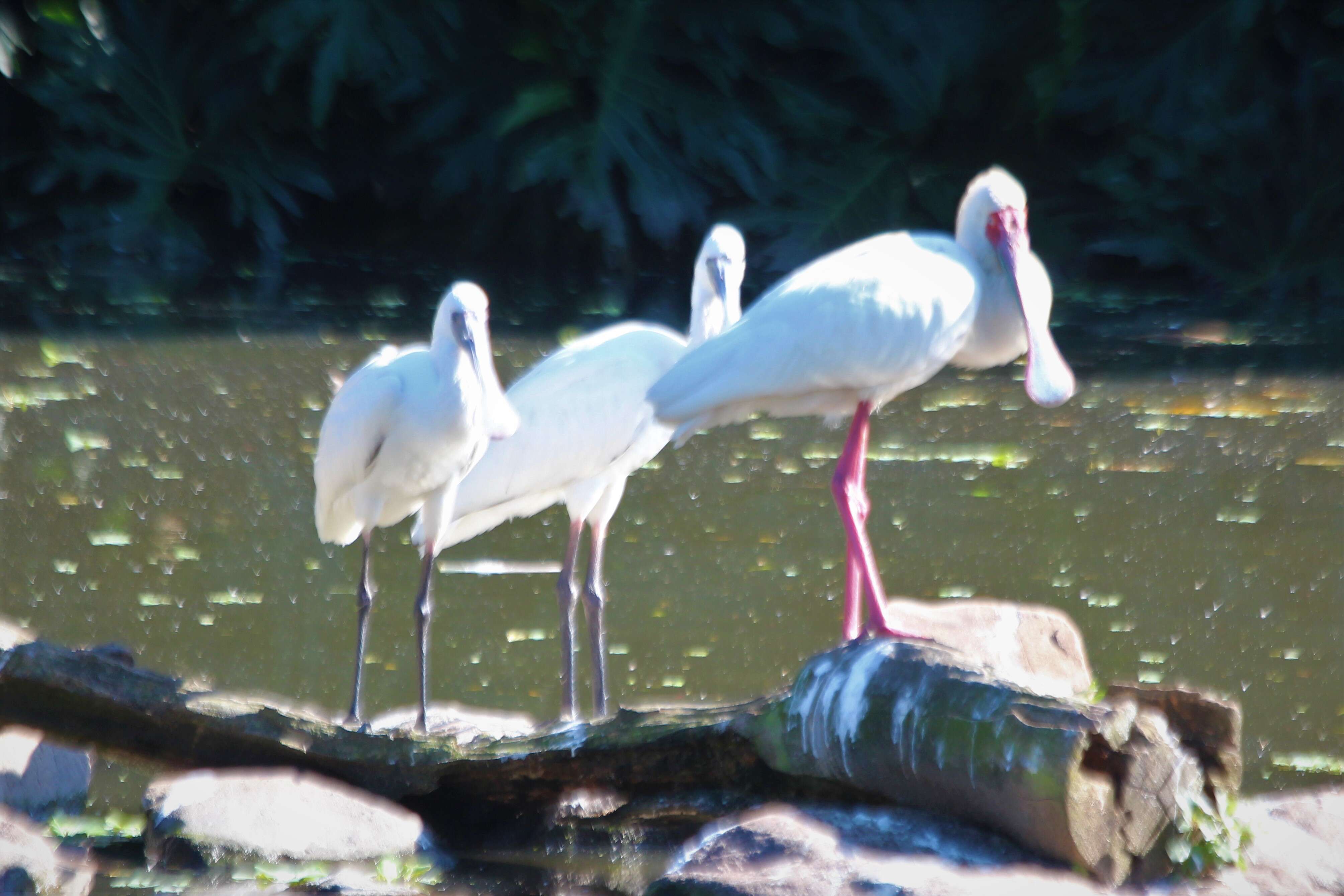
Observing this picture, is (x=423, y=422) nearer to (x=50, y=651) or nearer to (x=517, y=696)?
(x=517, y=696)

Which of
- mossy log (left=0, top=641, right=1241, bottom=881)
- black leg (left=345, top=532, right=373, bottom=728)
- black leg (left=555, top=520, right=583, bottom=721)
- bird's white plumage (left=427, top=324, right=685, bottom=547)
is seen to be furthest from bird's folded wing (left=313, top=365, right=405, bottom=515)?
mossy log (left=0, top=641, right=1241, bottom=881)

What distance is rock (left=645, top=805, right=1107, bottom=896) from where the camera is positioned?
8.80 feet

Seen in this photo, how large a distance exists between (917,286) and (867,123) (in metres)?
9.18

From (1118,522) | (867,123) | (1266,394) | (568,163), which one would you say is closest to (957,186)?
(867,123)

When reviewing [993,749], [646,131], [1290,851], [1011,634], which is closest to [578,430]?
[1011,634]

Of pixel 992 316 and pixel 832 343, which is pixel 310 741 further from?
pixel 992 316

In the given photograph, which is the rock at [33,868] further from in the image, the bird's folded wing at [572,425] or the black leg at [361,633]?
the bird's folded wing at [572,425]

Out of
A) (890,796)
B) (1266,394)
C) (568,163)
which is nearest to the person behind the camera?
(890,796)

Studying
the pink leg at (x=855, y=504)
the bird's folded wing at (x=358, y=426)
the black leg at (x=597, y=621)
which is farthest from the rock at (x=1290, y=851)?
the bird's folded wing at (x=358, y=426)

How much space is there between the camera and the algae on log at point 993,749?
2.80 m

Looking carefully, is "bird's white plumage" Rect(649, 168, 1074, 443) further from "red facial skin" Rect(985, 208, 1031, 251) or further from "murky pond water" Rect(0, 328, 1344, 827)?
"murky pond water" Rect(0, 328, 1344, 827)

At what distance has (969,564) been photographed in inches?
220

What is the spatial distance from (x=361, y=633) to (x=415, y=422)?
0.57 meters

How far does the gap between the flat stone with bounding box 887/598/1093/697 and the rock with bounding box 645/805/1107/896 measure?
0.87 meters
